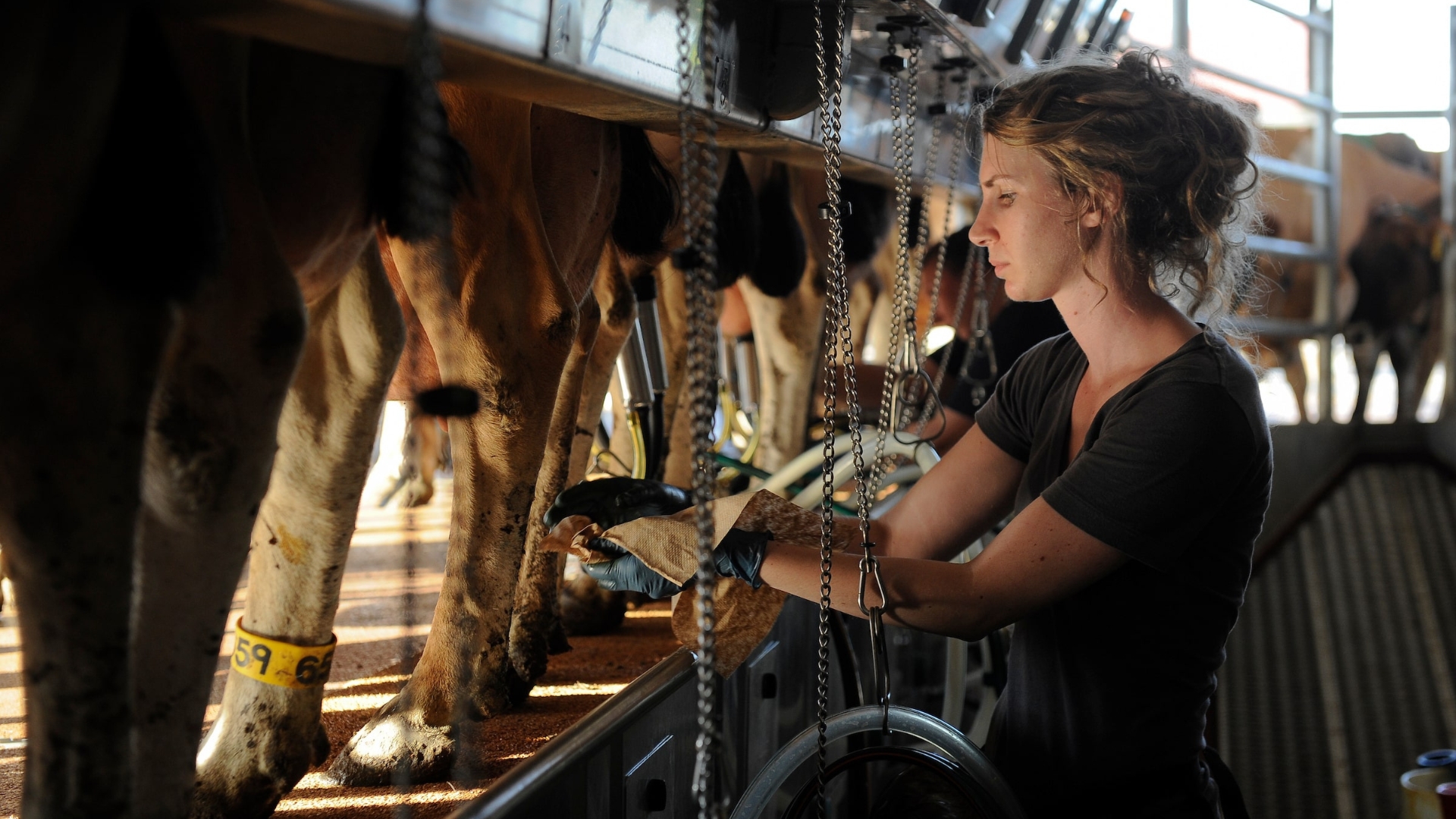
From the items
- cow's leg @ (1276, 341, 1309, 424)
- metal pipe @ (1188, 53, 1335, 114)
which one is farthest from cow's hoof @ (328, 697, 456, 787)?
cow's leg @ (1276, 341, 1309, 424)

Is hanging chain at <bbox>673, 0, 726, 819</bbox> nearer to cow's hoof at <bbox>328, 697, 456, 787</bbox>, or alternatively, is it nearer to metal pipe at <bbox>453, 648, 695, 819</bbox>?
metal pipe at <bbox>453, 648, 695, 819</bbox>

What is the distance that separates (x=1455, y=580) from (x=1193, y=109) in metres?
3.55

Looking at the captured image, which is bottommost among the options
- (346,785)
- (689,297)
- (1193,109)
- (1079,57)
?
(346,785)

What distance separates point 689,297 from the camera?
820 millimetres

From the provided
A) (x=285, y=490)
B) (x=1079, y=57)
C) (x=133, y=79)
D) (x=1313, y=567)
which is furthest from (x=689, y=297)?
(x=1313, y=567)

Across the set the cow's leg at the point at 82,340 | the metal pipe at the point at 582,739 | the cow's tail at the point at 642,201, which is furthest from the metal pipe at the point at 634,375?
the cow's leg at the point at 82,340

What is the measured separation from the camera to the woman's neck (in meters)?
1.19

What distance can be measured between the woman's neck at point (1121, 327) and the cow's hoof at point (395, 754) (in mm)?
853

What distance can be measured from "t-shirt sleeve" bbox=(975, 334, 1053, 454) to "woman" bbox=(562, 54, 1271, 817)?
0.06m

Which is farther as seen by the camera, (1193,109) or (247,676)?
(1193,109)

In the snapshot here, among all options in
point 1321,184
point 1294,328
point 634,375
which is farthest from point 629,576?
point 1321,184

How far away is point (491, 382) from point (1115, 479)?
724mm

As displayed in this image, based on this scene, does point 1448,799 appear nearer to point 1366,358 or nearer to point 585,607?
point 585,607

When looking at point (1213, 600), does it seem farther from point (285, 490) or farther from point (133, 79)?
point (133, 79)
